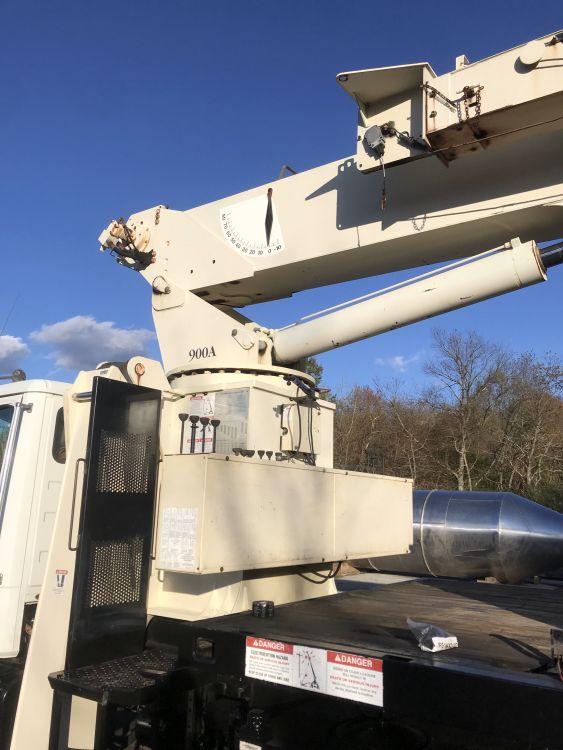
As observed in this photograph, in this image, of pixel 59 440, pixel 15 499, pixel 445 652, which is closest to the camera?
pixel 445 652

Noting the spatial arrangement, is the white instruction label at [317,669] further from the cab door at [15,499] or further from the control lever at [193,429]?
the cab door at [15,499]

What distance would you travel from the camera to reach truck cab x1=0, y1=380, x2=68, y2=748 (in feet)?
12.2

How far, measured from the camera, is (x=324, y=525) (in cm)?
389

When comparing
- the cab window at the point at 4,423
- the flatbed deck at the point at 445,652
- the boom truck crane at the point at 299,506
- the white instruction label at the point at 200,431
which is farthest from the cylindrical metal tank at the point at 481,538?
the cab window at the point at 4,423

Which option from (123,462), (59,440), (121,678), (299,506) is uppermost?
(59,440)

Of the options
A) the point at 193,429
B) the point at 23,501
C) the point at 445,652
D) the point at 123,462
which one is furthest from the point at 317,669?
the point at 23,501

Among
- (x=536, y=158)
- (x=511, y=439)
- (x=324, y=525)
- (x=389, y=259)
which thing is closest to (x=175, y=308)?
(x=389, y=259)

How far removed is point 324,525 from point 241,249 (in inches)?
83.9

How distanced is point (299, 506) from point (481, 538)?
257 cm

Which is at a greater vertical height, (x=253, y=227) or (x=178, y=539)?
(x=253, y=227)

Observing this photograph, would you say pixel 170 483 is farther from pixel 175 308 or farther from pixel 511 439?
pixel 511 439

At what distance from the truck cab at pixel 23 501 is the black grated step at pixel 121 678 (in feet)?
2.66

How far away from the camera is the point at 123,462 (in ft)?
11.2

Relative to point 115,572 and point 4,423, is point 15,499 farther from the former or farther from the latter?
point 115,572
